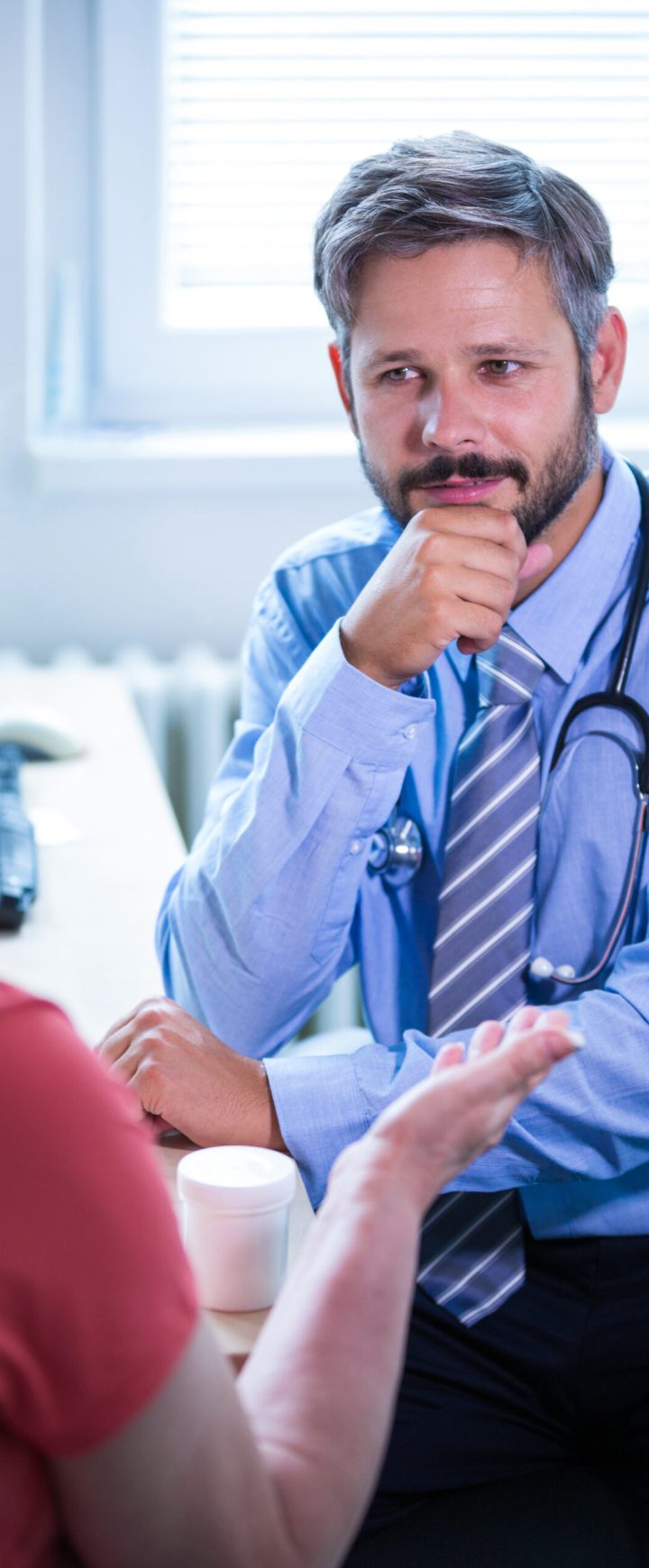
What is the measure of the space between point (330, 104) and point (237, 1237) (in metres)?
2.22

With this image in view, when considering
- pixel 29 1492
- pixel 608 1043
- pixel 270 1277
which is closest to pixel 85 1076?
pixel 29 1492

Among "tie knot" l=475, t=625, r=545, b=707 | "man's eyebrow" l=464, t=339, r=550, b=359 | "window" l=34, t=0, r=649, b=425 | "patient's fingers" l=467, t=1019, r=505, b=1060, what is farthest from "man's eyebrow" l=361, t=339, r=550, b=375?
"window" l=34, t=0, r=649, b=425

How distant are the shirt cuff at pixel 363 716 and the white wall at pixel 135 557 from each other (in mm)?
1391

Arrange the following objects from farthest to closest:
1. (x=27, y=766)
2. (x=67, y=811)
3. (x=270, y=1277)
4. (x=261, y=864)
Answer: (x=27, y=766) → (x=67, y=811) → (x=261, y=864) → (x=270, y=1277)

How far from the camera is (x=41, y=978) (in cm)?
131

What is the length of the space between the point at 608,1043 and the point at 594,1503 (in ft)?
1.08

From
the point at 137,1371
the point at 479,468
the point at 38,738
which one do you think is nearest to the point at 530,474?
the point at 479,468

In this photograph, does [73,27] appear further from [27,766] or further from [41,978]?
[41,978]

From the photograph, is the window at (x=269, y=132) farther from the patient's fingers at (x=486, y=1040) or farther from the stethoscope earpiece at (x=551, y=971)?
the patient's fingers at (x=486, y=1040)

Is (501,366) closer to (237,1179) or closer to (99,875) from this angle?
(99,875)

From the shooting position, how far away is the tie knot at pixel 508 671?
1.33 metres

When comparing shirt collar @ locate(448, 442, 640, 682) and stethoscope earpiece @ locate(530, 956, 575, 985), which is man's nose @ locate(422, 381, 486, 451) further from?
stethoscope earpiece @ locate(530, 956, 575, 985)

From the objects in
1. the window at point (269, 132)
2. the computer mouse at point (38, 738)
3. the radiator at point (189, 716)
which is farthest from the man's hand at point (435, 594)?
the window at point (269, 132)

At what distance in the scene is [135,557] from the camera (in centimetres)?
260
